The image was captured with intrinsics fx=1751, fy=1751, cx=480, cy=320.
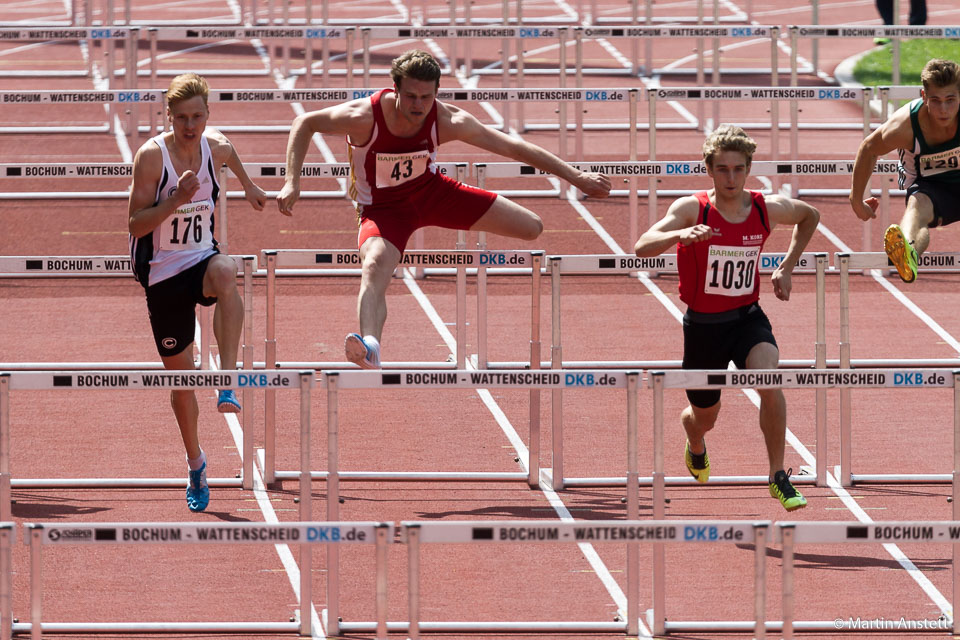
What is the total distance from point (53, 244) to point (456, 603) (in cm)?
774

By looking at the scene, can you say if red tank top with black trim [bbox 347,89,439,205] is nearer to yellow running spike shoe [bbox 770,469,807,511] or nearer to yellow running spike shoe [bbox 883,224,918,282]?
yellow running spike shoe [bbox 883,224,918,282]

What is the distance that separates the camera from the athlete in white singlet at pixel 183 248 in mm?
8719

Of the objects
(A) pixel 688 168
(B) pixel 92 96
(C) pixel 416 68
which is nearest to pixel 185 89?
(C) pixel 416 68

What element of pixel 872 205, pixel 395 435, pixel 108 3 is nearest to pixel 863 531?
pixel 872 205

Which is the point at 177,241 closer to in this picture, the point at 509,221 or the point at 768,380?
the point at 509,221

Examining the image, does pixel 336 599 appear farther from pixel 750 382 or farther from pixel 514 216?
pixel 514 216

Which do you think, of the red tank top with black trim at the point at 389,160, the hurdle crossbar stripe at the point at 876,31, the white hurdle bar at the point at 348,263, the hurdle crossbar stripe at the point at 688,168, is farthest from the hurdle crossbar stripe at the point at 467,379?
the hurdle crossbar stripe at the point at 876,31

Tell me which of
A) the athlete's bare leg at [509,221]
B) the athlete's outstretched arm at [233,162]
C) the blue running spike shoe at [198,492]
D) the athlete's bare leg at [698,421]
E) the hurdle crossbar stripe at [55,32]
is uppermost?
the hurdle crossbar stripe at [55,32]

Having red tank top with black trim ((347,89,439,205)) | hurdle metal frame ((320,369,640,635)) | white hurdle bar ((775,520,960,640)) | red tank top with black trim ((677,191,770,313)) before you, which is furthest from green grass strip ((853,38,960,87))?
white hurdle bar ((775,520,960,640))

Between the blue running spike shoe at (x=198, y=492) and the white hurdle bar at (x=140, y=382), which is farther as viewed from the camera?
the blue running spike shoe at (x=198, y=492)

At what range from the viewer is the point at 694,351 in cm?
882

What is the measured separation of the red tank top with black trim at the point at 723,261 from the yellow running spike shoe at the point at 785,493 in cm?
87

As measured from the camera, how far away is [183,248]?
29.3 feet

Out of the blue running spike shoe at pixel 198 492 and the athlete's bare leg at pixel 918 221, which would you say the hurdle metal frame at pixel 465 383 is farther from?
the athlete's bare leg at pixel 918 221
